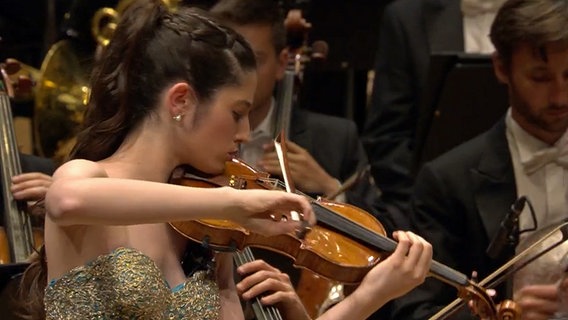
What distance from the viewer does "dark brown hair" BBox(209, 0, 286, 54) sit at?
10.7ft

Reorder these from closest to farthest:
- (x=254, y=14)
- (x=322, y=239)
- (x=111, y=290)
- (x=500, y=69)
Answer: (x=111, y=290), (x=322, y=239), (x=500, y=69), (x=254, y=14)

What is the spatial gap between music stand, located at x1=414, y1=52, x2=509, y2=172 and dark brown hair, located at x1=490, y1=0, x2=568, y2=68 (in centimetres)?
19

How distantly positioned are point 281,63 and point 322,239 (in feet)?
3.79

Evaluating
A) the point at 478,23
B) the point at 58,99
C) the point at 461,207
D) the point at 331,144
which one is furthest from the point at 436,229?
the point at 58,99

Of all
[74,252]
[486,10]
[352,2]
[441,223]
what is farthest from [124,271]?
[352,2]

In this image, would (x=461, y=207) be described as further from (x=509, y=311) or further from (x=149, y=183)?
(x=149, y=183)

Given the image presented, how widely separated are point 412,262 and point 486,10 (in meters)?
1.54

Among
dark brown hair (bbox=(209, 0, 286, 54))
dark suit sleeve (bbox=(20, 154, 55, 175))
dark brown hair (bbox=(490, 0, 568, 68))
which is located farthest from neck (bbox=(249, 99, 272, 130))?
dark brown hair (bbox=(490, 0, 568, 68))

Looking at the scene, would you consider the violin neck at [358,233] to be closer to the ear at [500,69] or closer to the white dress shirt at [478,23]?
the ear at [500,69]

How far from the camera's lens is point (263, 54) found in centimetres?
323

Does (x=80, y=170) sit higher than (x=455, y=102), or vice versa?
(x=80, y=170)

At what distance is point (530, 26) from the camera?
9.72 feet

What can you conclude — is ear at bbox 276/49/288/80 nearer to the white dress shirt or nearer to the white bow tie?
the white dress shirt

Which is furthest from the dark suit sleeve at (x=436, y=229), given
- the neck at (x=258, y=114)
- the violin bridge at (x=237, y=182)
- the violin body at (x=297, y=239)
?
the violin bridge at (x=237, y=182)
